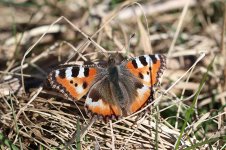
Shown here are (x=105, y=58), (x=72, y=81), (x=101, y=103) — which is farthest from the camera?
(x=105, y=58)

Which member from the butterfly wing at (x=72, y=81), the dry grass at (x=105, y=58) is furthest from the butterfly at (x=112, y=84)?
the dry grass at (x=105, y=58)

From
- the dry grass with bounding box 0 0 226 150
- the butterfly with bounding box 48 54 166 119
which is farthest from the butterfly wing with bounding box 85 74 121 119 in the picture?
the dry grass with bounding box 0 0 226 150

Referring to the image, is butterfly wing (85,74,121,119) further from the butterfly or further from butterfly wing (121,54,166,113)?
butterfly wing (121,54,166,113)

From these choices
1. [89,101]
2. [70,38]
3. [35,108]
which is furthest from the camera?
[70,38]

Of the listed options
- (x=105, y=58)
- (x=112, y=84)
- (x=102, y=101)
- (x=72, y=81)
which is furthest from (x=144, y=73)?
(x=105, y=58)

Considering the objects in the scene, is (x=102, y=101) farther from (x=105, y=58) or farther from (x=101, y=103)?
(x=105, y=58)

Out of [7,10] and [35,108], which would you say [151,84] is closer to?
[35,108]

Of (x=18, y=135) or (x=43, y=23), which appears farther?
(x=43, y=23)

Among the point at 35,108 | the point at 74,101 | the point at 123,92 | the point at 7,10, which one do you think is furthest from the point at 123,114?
the point at 7,10
